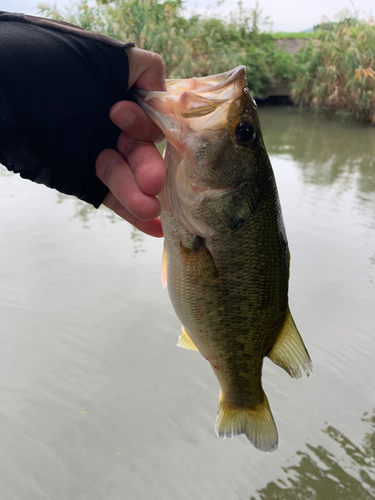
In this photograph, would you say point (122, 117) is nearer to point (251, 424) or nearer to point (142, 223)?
point (142, 223)

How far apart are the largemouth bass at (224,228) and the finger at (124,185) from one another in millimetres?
133

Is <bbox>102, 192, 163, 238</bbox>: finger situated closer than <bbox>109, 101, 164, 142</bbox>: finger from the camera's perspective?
No

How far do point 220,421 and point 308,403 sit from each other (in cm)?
154

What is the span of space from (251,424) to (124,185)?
3.32 feet

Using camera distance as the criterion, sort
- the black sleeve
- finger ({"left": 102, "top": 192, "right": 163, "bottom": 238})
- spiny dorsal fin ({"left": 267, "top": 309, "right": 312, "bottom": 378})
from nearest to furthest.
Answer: the black sleeve
spiny dorsal fin ({"left": 267, "top": 309, "right": 312, "bottom": 378})
finger ({"left": 102, "top": 192, "right": 163, "bottom": 238})

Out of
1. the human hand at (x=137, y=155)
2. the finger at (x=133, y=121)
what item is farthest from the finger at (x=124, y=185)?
the finger at (x=133, y=121)

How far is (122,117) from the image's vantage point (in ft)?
4.20

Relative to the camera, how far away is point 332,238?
509 centimetres

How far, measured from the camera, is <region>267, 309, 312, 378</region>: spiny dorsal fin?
1.53 metres

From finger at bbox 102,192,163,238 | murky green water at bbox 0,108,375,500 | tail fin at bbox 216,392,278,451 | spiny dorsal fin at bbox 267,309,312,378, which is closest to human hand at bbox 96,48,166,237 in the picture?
finger at bbox 102,192,163,238

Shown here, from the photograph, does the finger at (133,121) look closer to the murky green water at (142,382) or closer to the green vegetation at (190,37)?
the murky green water at (142,382)

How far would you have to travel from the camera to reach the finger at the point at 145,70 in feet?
4.22

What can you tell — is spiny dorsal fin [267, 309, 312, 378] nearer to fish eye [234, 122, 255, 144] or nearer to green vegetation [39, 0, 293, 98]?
fish eye [234, 122, 255, 144]

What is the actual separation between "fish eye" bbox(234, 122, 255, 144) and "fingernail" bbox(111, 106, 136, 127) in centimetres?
32
